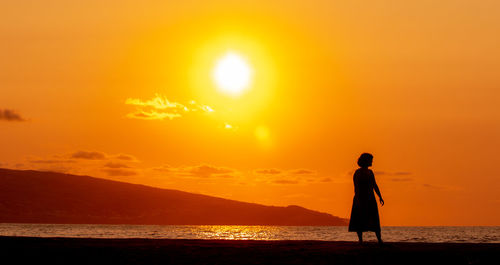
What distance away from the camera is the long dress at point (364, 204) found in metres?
26.5

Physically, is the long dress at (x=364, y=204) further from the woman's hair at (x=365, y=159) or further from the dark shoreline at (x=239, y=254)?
the dark shoreline at (x=239, y=254)

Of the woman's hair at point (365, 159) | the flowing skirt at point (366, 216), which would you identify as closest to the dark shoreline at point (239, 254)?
the flowing skirt at point (366, 216)

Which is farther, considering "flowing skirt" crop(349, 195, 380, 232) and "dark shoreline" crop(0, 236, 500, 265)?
"flowing skirt" crop(349, 195, 380, 232)

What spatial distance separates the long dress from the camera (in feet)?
86.8

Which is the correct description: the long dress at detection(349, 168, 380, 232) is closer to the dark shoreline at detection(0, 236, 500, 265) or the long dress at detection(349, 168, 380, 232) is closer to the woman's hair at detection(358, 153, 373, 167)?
the woman's hair at detection(358, 153, 373, 167)

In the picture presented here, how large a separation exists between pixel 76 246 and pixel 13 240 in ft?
14.4

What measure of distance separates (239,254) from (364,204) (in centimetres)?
522

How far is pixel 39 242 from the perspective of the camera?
28406mm

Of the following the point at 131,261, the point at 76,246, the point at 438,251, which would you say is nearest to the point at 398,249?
the point at 438,251

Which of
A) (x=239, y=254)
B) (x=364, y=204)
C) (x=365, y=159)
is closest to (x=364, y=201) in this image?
(x=364, y=204)

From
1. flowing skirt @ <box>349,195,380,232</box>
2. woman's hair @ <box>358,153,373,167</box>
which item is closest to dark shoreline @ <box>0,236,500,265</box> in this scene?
flowing skirt @ <box>349,195,380,232</box>

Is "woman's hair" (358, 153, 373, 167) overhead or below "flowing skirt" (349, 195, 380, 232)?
overhead

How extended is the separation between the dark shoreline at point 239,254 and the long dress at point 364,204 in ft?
2.25

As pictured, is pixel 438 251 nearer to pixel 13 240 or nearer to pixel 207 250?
pixel 207 250
